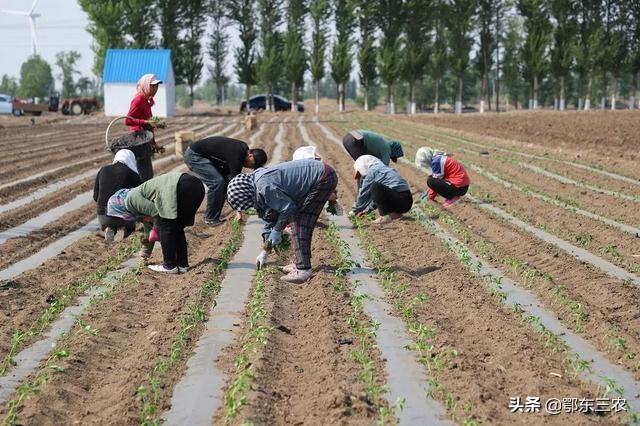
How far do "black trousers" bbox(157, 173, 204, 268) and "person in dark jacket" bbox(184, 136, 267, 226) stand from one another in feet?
4.70

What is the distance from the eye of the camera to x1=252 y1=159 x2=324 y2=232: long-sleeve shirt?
5992 mm

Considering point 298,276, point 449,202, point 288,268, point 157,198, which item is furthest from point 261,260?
point 449,202

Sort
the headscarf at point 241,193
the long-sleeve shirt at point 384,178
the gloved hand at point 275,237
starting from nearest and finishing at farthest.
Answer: the headscarf at point 241,193, the gloved hand at point 275,237, the long-sleeve shirt at point 384,178

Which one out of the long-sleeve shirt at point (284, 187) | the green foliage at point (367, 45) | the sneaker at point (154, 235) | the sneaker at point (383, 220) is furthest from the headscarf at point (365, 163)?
the green foliage at point (367, 45)

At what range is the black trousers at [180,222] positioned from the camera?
6.31 meters

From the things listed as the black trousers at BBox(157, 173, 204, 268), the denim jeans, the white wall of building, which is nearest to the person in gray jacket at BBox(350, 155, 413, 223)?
the denim jeans

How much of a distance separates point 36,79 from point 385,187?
95.4m

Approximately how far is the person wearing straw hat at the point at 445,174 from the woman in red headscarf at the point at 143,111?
3480mm

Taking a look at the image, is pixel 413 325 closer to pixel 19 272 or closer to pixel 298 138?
pixel 19 272

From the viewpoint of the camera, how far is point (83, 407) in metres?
3.89

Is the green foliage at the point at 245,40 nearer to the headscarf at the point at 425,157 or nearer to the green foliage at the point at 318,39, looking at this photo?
the green foliage at the point at 318,39

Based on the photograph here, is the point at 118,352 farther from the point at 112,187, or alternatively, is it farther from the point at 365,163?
the point at 365,163

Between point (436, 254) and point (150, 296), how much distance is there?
286 cm

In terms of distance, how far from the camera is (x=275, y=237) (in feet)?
20.6
